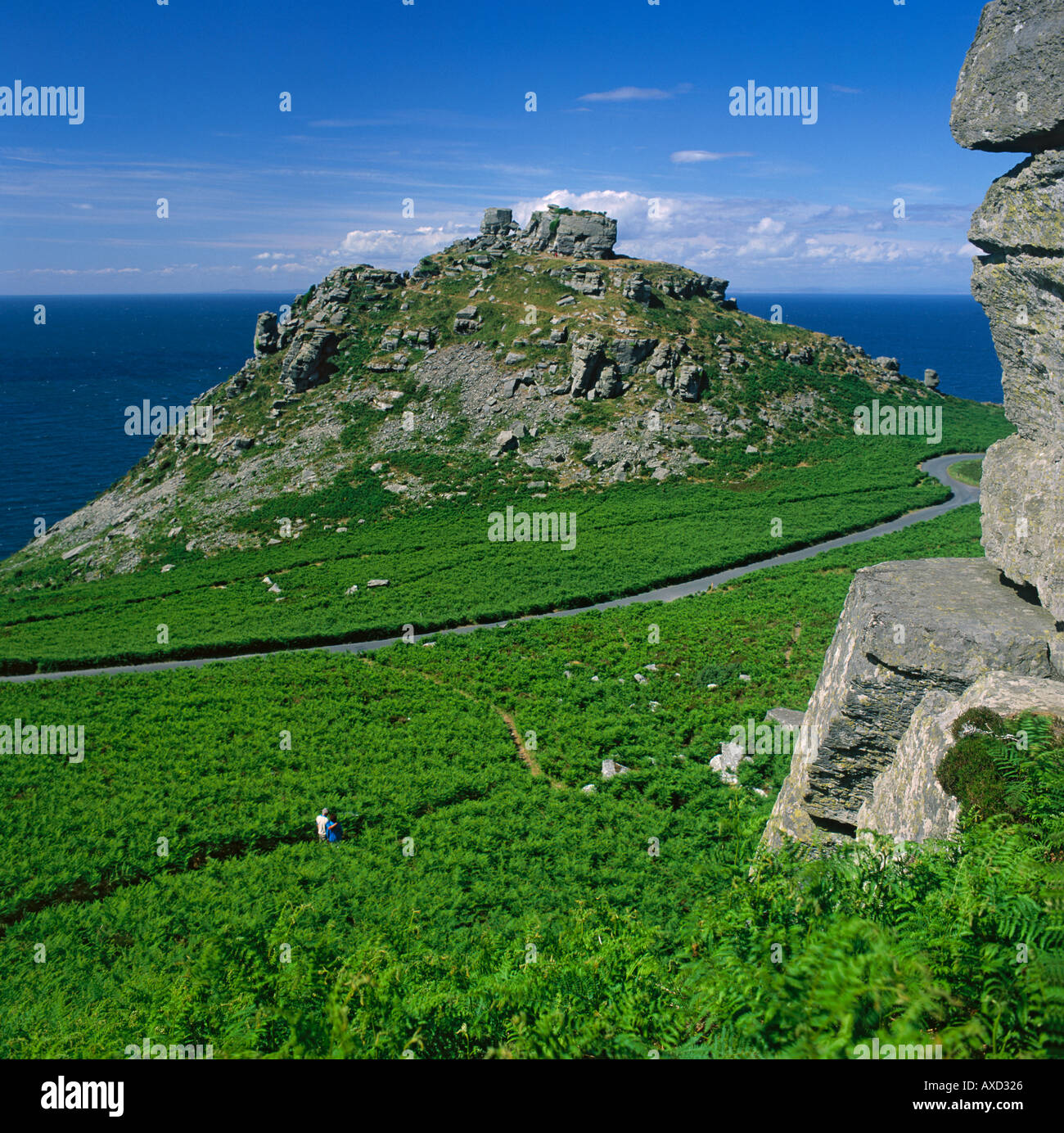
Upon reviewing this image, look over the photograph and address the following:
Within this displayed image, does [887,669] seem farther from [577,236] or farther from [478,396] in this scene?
[577,236]

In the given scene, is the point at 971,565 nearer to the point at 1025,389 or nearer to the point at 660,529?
the point at 1025,389

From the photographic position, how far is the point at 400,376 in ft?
251

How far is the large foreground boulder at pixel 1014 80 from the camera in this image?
1076cm

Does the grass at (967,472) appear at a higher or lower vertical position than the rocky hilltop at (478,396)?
lower

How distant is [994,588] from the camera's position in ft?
46.0

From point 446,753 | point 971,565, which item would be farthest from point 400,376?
point 971,565

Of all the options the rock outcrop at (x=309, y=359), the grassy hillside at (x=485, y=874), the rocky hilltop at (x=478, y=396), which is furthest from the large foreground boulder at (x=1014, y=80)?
the rock outcrop at (x=309, y=359)

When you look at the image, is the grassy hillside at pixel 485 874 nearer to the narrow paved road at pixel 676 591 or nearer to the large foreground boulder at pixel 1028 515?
the narrow paved road at pixel 676 591

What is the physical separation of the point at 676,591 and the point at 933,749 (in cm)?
3406

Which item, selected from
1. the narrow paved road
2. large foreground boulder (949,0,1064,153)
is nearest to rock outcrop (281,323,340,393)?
the narrow paved road

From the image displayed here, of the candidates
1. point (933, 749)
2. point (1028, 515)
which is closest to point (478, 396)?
point (1028, 515)

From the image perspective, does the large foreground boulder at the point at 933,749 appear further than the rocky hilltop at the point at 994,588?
No

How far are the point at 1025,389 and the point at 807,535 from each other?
41.1 meters

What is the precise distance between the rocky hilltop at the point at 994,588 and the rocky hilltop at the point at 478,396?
52.6 metres
